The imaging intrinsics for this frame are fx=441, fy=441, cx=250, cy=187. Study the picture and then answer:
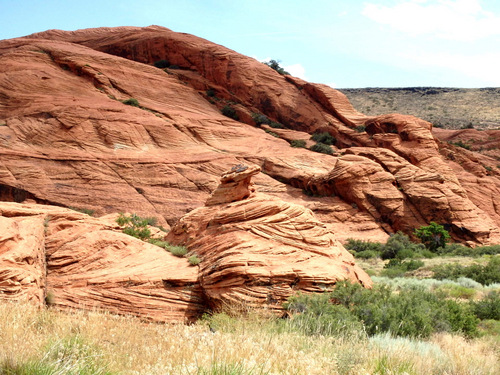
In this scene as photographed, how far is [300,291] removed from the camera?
916 centimetres

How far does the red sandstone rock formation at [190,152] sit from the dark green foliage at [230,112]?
61 cm

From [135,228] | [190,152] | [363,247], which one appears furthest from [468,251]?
[135,228]

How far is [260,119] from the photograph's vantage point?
36.5 metres

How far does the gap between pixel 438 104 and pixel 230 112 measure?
47.9 m

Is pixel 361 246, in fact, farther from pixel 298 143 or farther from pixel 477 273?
pixel 298 143

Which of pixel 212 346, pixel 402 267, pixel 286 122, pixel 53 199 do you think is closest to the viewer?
pixel 212 346

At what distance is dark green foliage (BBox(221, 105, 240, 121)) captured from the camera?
35719 mm

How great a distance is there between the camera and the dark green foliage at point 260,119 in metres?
36.3

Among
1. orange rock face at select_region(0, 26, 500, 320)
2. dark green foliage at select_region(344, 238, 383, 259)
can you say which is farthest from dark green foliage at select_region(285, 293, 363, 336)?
dark green foliage at select_region(344, 238, 383, 259)

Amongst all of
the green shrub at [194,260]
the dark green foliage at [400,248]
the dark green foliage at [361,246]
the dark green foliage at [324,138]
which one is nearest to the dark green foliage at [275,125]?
the dark green foliage at [324,138]

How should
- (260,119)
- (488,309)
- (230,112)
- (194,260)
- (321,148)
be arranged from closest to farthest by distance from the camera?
(488,309), (194,260), (321,148), (230,112), (260,119)

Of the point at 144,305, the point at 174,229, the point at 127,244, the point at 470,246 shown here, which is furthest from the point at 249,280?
the point at 470,246

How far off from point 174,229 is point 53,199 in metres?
10.9

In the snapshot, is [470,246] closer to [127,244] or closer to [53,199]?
[127,244]
